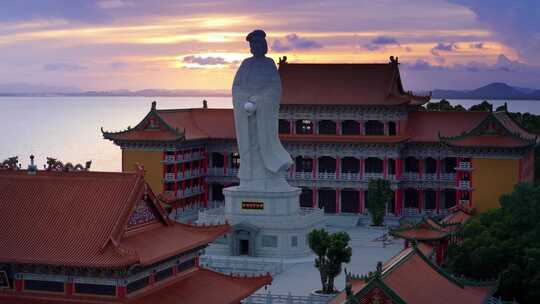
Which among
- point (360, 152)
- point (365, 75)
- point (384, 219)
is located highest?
point (365, 75)

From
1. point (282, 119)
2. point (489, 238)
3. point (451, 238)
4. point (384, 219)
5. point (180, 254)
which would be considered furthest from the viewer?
point (282, 119)

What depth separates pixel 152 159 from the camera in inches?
2884

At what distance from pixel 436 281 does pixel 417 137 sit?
127ft

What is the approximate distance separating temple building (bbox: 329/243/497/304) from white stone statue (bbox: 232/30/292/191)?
25020mm

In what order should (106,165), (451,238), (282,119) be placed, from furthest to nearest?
(106,165) < (282,119) < (451,238)

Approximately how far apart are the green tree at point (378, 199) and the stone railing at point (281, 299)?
22.9m

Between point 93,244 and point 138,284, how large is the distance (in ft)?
6.58

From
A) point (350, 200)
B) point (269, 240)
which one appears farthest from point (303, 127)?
point (269, 240)

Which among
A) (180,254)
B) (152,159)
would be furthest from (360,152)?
(180,254)

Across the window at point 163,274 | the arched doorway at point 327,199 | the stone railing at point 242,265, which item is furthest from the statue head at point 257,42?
the window at point 163,274

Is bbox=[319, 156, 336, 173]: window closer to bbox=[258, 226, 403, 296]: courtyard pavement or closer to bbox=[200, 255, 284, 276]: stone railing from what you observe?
bbox=[258, 226, 403, 296]: courtyard pavement

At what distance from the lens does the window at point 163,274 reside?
35219 millimetres

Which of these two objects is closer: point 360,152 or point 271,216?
point 271,216

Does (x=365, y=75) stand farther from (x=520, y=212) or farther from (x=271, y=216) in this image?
(x=520, y=212)
